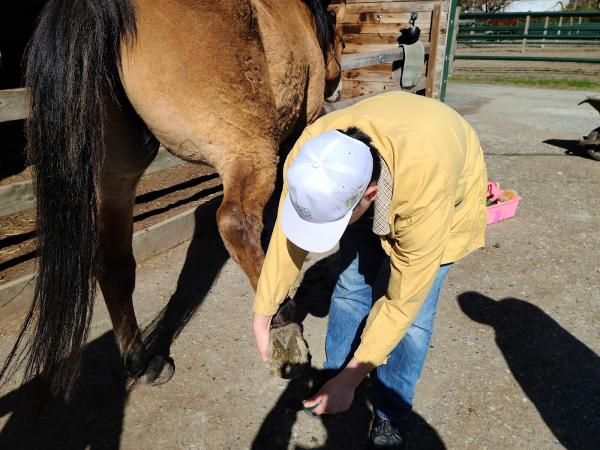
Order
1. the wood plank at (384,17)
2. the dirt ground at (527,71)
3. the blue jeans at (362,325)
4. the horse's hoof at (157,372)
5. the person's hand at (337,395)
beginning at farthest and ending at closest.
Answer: the dirt ground at (527,71) < the wood plank at (384,17) < the horse's hoof at (157,372) < the blue jeans at (362,325) < the person's hand at (337,395)

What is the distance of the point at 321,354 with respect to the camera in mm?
2576

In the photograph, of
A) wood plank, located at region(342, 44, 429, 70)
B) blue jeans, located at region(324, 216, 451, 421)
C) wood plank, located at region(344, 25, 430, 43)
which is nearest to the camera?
blue jeans, located at region(324, 216, 451, 421)

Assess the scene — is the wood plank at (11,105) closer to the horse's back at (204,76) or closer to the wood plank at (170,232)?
the wood plank at (170,232)

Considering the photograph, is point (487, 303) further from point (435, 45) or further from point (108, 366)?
point (435, 45)

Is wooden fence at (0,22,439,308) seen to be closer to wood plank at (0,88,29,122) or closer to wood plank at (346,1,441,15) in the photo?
wood plank at (0,88,29,122)

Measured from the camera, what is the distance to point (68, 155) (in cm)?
162

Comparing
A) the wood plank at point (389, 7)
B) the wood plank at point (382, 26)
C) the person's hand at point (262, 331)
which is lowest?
the person's hand at point (262, 331)

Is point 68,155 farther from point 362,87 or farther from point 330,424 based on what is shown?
point 362,87

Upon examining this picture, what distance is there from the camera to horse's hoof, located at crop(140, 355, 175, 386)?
2359 mm

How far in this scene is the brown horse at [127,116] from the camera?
161 centimetres

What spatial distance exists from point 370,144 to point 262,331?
0.83 m

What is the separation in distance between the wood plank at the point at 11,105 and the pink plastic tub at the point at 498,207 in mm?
3507

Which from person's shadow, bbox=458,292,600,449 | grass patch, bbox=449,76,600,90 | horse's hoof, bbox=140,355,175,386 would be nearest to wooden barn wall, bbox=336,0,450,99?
person's shadow, bbox=458,292,600,449

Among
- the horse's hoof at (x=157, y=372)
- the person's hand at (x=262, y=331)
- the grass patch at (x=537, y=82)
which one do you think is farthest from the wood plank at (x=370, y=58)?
the grass patch at (x=537, y=82)
